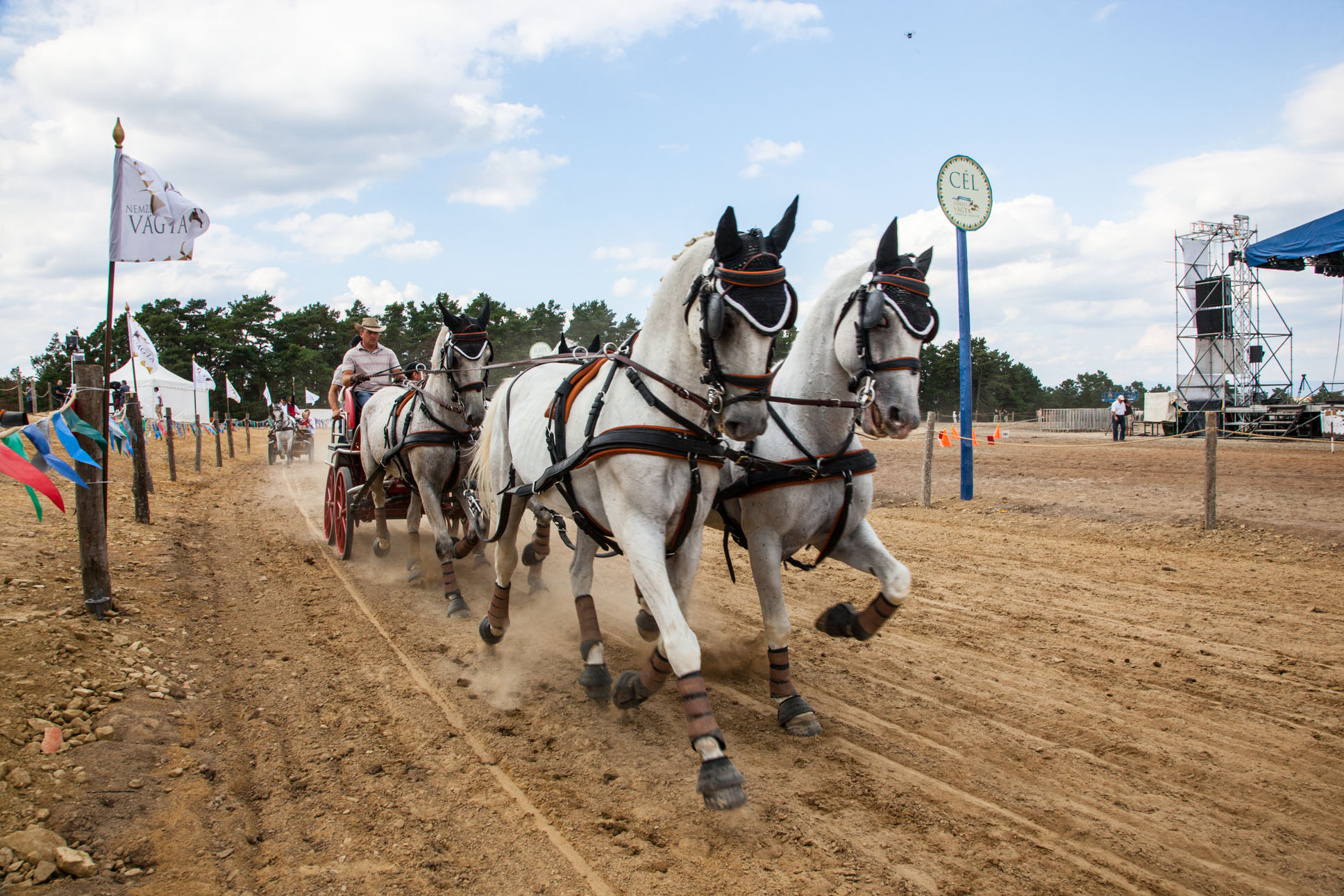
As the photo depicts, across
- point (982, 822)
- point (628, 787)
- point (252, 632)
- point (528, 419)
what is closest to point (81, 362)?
point (252, 632)

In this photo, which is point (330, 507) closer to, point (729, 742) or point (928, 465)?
point (729, 742)

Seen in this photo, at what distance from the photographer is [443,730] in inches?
155

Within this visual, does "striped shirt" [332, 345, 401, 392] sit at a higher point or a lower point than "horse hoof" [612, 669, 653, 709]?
higher

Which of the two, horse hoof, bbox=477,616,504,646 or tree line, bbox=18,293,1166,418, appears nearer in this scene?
horse hoof, bbox=477,616,504,646

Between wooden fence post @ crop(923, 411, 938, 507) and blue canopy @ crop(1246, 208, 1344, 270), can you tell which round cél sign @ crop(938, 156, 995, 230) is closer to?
Answer: wooden fence post @ crop(923, 411, 938, 507)

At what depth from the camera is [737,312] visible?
312cm

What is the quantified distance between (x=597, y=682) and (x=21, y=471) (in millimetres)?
3022

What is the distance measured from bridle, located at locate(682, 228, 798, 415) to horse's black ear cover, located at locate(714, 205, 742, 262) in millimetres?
42

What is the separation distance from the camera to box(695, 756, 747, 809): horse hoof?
2.98 m

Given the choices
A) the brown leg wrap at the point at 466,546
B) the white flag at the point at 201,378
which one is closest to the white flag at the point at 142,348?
the white flag at the point at 201,378

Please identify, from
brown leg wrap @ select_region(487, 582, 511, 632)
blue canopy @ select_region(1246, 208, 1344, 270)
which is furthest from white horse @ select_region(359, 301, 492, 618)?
blue canopy @ select_region(1246, 208, 1344, 270)

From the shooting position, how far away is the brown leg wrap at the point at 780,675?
411 cm

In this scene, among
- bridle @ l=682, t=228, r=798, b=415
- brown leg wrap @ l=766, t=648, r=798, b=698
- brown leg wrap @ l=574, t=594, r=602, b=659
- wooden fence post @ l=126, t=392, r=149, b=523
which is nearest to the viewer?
bridle @ l=682, t=228, r=798, b=415

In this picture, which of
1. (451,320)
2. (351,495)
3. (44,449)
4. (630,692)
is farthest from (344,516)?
(630,692)
